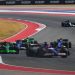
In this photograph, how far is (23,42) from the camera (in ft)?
68.2

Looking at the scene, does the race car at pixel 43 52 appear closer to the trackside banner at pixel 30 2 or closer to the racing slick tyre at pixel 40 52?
the racing slick tyre at pixel 40 52

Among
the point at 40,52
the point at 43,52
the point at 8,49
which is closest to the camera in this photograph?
the point at 43,52

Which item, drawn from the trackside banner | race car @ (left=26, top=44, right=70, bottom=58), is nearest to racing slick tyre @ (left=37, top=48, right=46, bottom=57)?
race car @ (left=26, top=44, right=70, bottom=58)

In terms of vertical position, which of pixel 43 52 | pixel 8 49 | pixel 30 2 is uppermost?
pixel 43 52

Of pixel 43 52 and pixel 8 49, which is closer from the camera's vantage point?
pixel 43 52

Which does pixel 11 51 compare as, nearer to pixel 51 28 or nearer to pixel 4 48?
pixel 4 48

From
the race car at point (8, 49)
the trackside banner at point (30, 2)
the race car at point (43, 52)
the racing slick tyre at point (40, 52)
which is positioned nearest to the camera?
the race car at point (43, 52)

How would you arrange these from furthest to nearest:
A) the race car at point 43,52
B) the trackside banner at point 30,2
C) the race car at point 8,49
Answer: the trackside banner at point 30,2, the race car at point 8,49, the race car at point 43,52

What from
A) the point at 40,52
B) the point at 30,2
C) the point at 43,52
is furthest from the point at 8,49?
the point at 30,2

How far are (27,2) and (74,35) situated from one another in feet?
108

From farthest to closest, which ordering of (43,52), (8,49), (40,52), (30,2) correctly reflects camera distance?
1. (30,2)
2. (8,49)
3. (40,52)
4. (43,52)

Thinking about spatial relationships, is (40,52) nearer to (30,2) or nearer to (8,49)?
(8,49)

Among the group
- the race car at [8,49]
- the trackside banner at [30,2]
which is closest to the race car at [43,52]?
the race car at [8,49]

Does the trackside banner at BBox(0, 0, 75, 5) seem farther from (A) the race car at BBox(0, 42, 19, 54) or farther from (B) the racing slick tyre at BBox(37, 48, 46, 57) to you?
(B) the racing slick tyre at BBox(37, 48, 46, 57)
